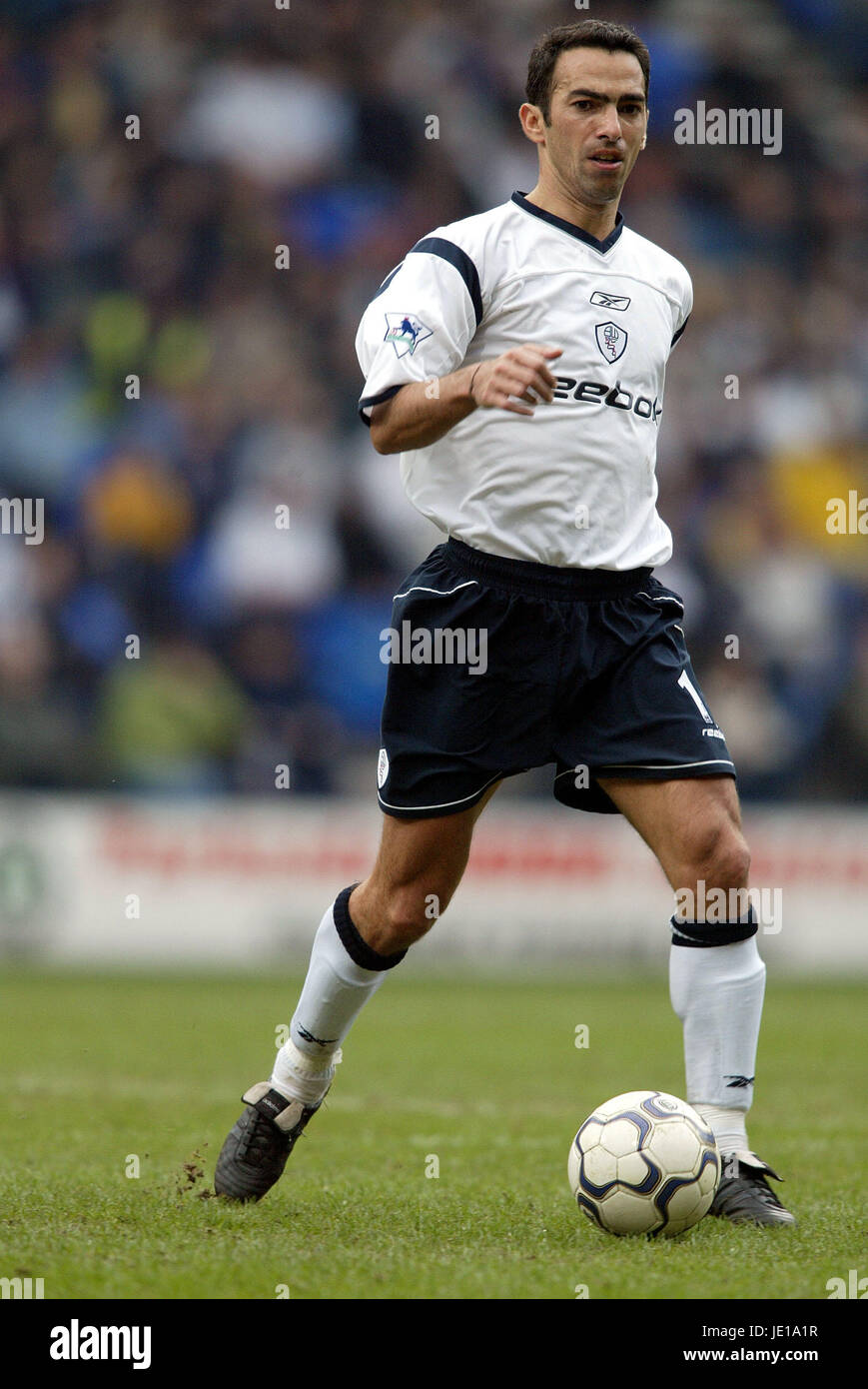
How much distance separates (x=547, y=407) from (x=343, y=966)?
1.41 metres

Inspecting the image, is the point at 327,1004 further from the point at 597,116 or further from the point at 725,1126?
the point at 597,116

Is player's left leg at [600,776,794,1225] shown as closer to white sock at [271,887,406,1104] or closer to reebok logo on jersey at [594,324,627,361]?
white sock at [271,887,406,1104]

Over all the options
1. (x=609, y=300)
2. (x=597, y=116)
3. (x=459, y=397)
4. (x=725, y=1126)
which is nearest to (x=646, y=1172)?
(x=725, y=1126)

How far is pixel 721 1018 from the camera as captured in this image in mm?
4301

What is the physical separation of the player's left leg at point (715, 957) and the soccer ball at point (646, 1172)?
0.25m

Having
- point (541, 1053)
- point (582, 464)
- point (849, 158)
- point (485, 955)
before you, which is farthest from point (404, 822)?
point (849, 158)

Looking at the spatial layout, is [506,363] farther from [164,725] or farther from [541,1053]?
[164,725]

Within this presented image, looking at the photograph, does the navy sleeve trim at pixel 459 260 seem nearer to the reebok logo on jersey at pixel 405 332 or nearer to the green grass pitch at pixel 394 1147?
the reebok logo on jersey at pixel 405 332

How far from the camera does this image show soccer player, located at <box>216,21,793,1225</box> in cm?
422

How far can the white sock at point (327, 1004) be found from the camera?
4414 mm

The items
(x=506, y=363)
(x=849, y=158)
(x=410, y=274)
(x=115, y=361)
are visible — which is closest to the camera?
(x=506, y=363)

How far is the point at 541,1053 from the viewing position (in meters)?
7.98

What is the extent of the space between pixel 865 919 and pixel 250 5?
910cm

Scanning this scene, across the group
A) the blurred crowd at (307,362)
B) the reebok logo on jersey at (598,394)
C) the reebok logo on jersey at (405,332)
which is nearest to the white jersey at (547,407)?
the reebok logo on jersey at (598,394)
